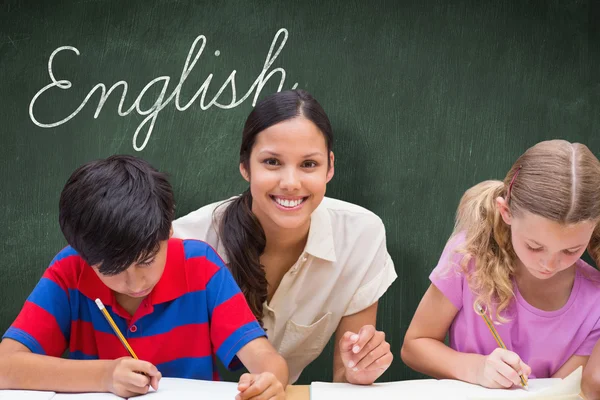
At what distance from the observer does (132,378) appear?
128 cm

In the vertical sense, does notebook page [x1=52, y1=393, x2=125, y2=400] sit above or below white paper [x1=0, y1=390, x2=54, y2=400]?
above

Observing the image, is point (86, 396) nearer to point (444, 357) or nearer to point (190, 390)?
point (190, 390)

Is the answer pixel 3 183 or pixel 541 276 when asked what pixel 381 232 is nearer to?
pixel 541 276

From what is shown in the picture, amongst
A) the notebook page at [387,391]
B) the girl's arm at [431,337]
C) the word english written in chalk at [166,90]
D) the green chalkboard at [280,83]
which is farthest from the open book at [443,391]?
the word english written in chalk at [166,90]

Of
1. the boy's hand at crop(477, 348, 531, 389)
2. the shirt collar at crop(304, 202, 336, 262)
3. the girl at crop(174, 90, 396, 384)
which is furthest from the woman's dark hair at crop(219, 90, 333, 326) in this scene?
the boy's hand at crop(477, 348, 531, 389)

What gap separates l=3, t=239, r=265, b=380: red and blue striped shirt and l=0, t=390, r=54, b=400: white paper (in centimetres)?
12

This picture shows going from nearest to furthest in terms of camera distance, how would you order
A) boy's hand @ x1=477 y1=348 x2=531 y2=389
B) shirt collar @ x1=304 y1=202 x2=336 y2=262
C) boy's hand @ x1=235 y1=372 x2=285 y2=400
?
1. boy's hand @ x1=235 y1=372 x2=285 y2=400
2. boy's hand @ x1=477 y1=348 x2=531 y2=389
3. shirt collar @ x1=304 y1=202 x2=336 y2=262

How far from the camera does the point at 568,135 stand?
1.90 m

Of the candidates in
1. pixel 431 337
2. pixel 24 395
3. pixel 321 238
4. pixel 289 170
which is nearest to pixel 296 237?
pixel 321 238

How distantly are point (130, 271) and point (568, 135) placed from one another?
1.16m

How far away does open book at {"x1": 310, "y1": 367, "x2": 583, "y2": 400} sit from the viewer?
1.32 meters

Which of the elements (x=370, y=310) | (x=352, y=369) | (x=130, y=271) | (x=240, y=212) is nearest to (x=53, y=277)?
(x=130, y=271)

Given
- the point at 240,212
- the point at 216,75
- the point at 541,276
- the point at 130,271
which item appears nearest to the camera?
the point at 130,271

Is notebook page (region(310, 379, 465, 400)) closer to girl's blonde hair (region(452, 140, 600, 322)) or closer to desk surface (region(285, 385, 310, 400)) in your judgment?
desk surface (region(285, 385, 310, 400))
